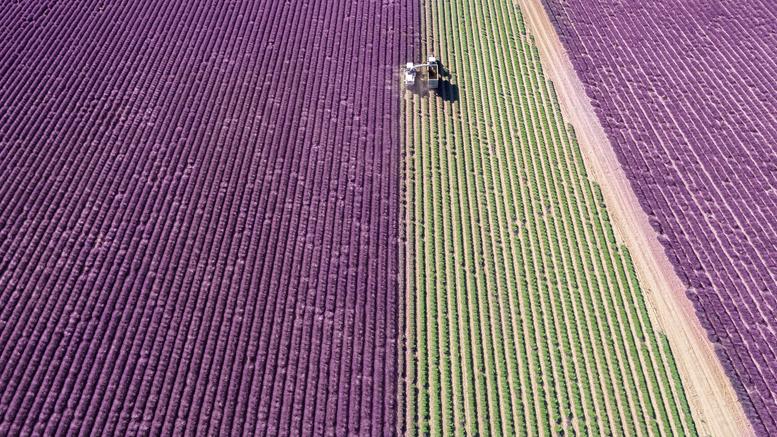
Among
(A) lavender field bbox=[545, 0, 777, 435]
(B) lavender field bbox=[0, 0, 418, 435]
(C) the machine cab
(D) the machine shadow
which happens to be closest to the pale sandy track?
(A) lavender field bbox=[545, 0, 777, 435]

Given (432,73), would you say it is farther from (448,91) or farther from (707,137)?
(707,137)

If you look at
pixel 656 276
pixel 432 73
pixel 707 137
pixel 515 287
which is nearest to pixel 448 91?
pixel 432 73

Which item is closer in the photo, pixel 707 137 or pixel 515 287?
pixel 515 287

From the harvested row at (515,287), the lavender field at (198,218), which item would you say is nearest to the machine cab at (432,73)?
the harvested row at (515,287)

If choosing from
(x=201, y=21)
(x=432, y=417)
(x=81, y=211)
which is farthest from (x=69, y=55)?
(x=432, y=417)

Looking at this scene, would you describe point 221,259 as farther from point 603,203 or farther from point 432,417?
point 603,203

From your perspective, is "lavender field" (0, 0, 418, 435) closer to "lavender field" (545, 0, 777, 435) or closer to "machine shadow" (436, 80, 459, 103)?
"machine shadow" (436, 80, 459, 103)
